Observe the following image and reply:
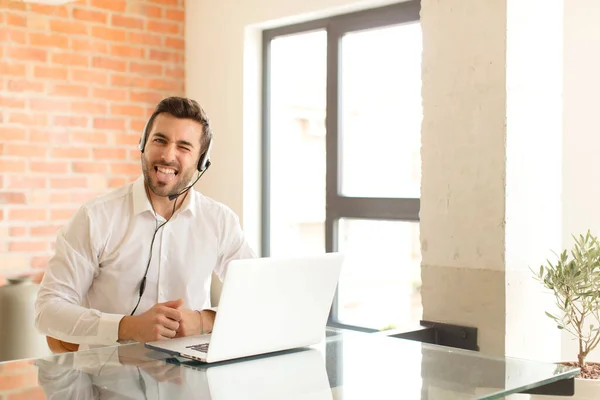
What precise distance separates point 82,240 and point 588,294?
1577mm

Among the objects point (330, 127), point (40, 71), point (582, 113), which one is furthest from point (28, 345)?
point (582, 113)

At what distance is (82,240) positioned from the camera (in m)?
2.46

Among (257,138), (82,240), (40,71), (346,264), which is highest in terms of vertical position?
(40,71)

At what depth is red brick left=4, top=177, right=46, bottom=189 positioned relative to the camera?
12.4ft

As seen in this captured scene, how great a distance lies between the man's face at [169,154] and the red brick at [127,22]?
1742 mm

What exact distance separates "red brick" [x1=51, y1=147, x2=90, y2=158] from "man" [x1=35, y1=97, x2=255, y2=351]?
1.46 m

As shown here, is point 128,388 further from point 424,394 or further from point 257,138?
point 257,138

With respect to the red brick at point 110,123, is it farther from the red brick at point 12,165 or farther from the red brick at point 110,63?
the red brick at point 12,165

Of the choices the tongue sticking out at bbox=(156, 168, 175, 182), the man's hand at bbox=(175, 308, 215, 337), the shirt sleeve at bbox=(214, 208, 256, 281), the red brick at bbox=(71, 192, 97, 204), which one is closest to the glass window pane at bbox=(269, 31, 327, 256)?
the red brick at bbox=(71, 192, 97, 204)

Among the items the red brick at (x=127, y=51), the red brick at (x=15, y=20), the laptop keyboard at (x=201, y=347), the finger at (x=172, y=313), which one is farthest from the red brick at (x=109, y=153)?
the laptop keyboard at (x=201, y=347)

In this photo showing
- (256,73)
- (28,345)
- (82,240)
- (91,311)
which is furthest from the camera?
(256,73)

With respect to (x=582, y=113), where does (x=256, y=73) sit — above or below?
above

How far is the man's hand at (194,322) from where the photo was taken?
79.4 inches

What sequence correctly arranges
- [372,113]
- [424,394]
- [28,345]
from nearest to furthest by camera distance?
[424,394] → [28,345] → [372,113]
